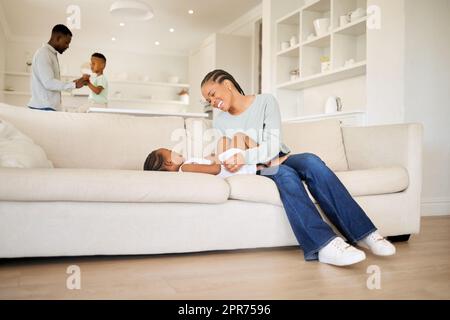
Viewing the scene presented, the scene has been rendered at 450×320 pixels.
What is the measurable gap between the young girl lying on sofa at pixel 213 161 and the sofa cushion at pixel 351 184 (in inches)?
3.9

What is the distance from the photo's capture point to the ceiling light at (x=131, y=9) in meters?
4.76

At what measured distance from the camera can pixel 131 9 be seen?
4.82 metres

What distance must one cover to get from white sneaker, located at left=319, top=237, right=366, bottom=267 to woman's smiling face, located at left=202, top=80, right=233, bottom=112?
86cm

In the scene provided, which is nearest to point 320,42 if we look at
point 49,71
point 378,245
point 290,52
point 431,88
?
point 290,52

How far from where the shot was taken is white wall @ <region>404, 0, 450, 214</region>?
3.42 m

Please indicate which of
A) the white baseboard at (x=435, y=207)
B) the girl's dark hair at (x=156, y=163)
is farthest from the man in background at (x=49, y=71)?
the white baseboard at (x=435, y=207)

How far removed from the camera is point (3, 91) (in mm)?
7562

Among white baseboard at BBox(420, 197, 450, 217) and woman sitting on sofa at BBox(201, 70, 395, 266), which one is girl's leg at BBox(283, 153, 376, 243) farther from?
white baseboard at BBox(420, 197, 450, 217)

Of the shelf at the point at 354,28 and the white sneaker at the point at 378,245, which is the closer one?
the white sneaker at the point at 378,245

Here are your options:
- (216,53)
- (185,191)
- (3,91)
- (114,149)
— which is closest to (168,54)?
(216,53)

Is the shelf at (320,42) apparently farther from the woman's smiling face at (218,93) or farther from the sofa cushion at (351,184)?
the woman's smiling face at (218,93)

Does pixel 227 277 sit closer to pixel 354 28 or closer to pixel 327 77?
pixel 354 28

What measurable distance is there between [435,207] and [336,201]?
209 cm

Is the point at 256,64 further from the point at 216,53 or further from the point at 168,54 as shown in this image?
the point at 168,54
